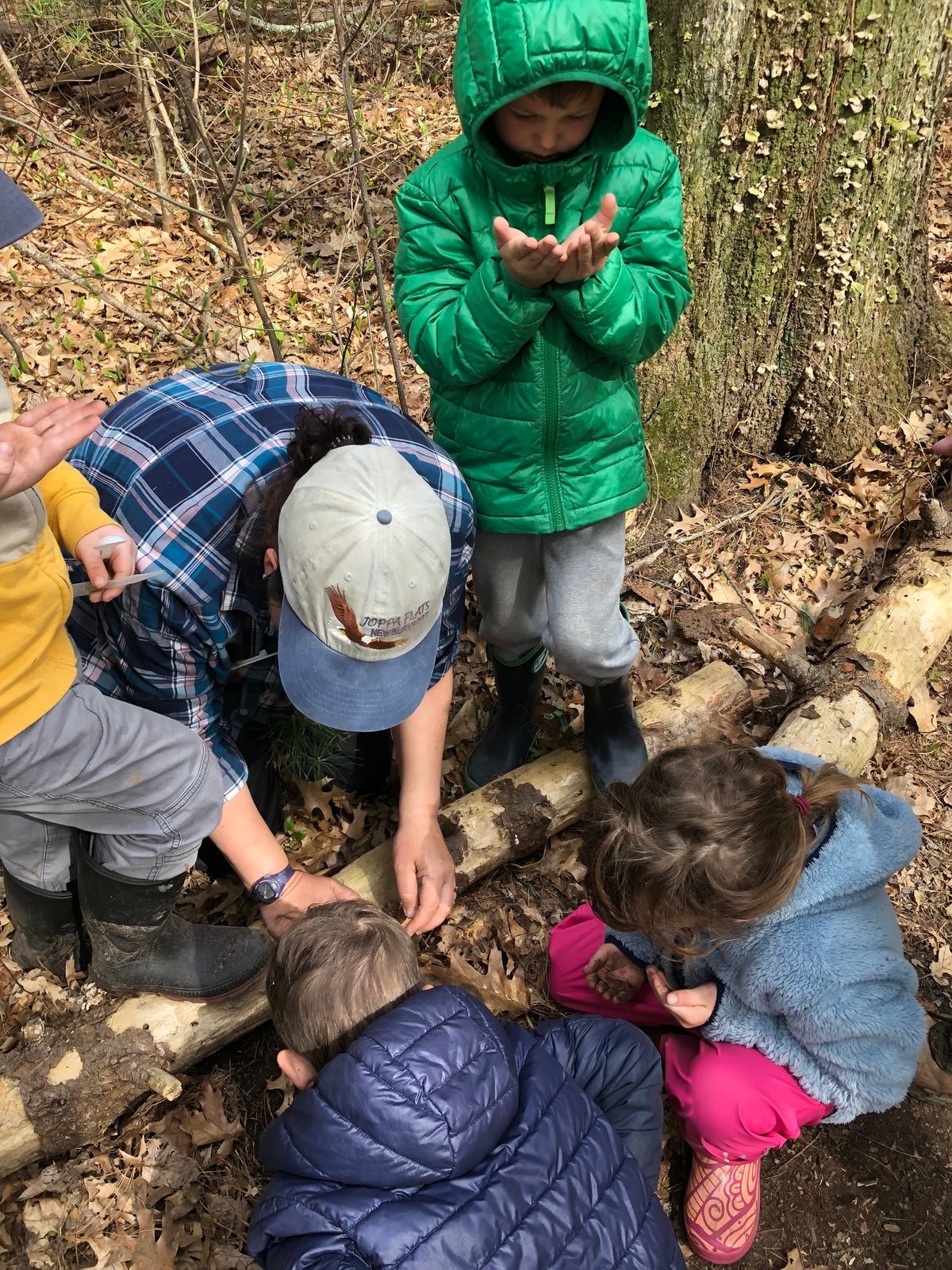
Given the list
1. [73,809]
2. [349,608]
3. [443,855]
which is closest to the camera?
[349,608]

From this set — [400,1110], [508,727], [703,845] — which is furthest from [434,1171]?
[508,727]

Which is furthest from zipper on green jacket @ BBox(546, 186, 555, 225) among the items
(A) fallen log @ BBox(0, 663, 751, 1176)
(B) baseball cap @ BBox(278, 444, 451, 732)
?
(A) fallen log @ BBox(0, 663, 751, 1176)

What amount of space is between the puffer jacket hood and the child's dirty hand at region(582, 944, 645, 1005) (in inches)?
39.1

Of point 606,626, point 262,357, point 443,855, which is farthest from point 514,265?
point 262,357

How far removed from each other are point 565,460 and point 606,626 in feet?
1.99

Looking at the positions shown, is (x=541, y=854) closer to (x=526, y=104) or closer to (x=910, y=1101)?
(x=910, y=1101)

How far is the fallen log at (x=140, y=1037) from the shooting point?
8.04 feet

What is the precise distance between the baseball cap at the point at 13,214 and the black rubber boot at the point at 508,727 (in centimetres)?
205

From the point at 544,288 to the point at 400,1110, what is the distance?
1997 mm

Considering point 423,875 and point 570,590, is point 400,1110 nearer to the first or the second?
point 423,875

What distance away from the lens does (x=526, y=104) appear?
222cm

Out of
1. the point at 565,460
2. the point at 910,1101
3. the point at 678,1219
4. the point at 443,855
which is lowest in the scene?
the point at 678,1219

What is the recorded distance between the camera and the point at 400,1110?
5.56 feet

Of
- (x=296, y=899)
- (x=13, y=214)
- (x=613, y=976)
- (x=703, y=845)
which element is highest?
(x=13, y=214)
